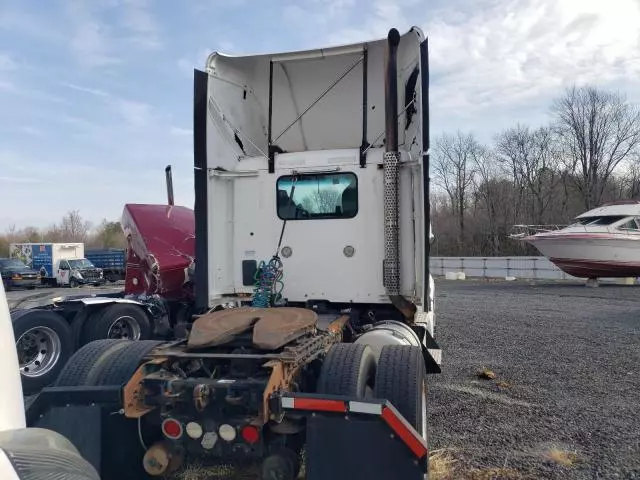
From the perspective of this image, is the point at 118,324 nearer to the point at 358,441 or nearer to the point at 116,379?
the point at 116,379

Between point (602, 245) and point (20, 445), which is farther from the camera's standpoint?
point (602, 245)

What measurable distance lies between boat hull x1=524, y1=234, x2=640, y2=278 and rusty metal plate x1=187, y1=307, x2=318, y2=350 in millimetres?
21745

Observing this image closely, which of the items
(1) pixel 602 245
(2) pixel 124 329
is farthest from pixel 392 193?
(1) pixel 602 245

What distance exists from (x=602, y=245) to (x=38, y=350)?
2199cm

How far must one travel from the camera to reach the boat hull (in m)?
23.0

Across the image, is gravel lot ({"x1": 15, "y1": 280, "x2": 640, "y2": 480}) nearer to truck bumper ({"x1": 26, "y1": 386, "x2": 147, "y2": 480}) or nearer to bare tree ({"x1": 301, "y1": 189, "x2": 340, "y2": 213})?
truck bumper ({"x1": 26, "y1": 386, "x2": 147, "y2": 480})

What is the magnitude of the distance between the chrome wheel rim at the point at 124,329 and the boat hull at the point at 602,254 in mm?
20376

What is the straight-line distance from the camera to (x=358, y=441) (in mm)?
3160

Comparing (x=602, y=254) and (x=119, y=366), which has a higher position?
(x=602, y=254)

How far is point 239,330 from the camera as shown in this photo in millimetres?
4074

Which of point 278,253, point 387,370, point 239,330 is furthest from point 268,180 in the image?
point 387,370

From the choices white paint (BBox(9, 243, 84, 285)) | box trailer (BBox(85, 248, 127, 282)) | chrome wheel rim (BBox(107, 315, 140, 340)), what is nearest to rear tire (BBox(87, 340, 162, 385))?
chrome wheel rim (BBox(107, 315, 140, 340))

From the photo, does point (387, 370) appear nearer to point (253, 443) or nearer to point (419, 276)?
point (253, 443)

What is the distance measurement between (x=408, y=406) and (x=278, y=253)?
301cm
